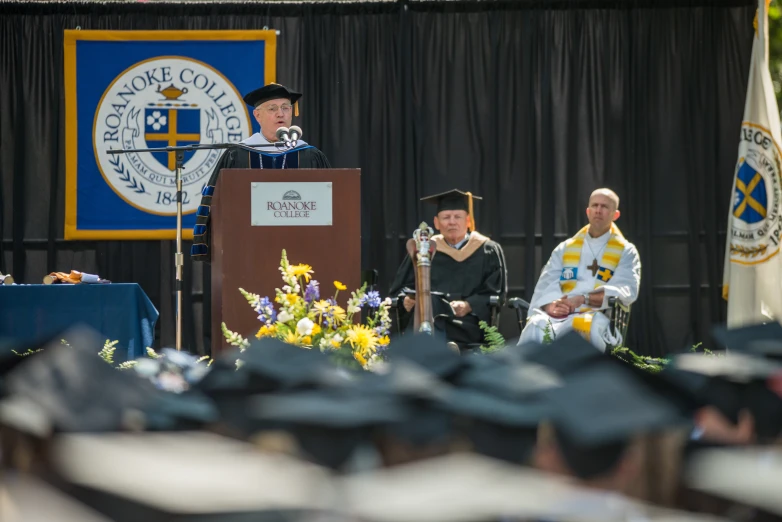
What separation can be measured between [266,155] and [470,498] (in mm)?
4915

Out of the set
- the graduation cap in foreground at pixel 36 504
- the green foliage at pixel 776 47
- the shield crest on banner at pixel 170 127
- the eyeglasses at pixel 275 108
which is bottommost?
the graduation cap in foreground at pixel 36 504

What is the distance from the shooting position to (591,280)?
6906 mm

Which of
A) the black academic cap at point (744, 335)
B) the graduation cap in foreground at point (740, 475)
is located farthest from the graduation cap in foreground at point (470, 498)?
the black academic cap at point (744, 335)

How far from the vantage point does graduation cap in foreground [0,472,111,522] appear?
56cm

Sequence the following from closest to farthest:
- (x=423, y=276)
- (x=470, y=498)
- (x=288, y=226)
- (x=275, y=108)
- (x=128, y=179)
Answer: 1. (x=470, y=498)
2. (x=288, y=226)
3. (x=423, y=276)
4. (x=275, y=108)
5. (x=128, y=179)

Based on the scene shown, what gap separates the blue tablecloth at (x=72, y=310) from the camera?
20.1ft

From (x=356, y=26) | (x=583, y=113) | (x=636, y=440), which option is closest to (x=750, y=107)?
(x=583, y=113)

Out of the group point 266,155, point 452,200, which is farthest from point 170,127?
point 266,155

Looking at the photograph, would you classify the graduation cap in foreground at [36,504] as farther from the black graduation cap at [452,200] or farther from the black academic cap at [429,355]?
the black graduation cap at [452,200]

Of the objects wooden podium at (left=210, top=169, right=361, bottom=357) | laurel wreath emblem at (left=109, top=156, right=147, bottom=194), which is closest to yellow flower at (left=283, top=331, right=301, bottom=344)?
wooden podium at (left=210, top=169, right=361, bottom=357)

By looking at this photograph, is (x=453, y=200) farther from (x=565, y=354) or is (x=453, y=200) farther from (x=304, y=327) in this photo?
(x=565, y=354)

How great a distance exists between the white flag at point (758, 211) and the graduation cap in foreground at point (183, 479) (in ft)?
25.0

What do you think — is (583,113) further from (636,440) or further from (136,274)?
(636,440)

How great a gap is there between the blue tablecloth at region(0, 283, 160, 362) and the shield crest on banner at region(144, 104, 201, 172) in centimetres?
261
